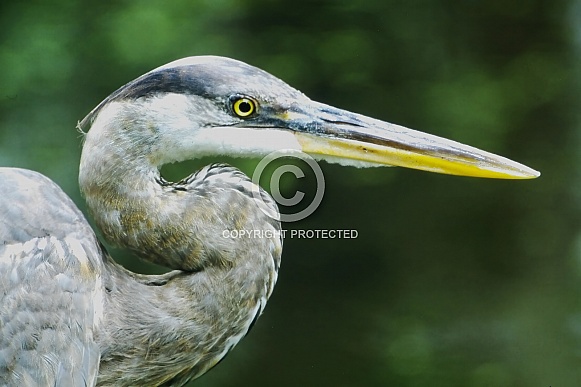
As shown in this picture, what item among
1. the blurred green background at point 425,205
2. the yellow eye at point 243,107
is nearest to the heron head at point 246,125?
the yellow eye at point 243,107

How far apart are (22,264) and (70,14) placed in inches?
97.7

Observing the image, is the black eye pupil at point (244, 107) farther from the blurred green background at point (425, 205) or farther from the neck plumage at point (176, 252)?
the blurred green background at point (425, 205)

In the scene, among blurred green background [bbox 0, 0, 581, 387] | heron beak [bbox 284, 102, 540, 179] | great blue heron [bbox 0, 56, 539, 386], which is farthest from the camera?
blurred green background [bbox 0, 0, 581, 387]

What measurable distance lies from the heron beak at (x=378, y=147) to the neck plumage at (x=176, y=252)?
22cm

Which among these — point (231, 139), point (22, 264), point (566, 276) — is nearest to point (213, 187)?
point (231, 139)

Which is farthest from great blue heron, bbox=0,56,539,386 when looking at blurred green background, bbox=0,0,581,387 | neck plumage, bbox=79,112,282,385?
blurred green background, bbox=0,0,581,387

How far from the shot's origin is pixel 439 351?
440 cm

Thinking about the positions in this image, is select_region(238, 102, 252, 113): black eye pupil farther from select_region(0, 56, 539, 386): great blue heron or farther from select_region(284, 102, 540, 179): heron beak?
select_region(284, 102, 540, 179): heron beak

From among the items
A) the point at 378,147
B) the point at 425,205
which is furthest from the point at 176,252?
the point at 425,205

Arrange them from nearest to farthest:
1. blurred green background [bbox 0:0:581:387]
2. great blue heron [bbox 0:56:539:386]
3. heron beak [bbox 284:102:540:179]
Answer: great blue heron [bbox 0:56:539:386] < heron beak [bbox 284:102:540:179] < blurred green background [bbox 0:0:581:387]

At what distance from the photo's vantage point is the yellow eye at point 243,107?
2135mm

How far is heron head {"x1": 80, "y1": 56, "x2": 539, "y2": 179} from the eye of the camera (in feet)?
6.92

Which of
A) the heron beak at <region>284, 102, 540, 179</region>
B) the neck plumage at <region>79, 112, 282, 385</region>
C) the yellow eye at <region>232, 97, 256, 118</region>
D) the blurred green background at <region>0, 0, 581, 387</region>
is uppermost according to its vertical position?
the blurred green background at <region>0, 0, 581, 387</region>

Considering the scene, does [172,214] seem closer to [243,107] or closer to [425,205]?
[243,107]
